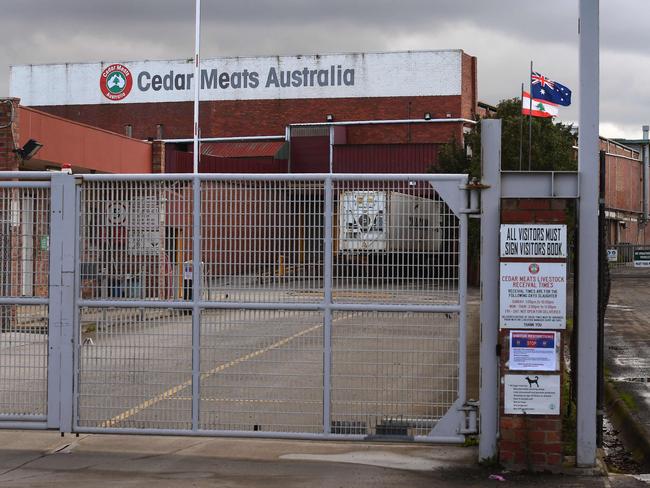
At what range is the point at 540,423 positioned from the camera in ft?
25.1

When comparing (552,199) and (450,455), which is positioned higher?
(552,199)

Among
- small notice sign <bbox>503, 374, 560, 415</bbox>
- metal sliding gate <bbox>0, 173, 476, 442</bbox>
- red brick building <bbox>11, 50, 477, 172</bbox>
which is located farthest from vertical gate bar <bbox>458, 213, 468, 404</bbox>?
red brick building <bbox>11, 50, 477, 172</bbox>

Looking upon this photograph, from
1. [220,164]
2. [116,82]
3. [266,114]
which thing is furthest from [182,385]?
[116,82]

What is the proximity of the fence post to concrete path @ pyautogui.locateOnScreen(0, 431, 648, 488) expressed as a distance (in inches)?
21.8

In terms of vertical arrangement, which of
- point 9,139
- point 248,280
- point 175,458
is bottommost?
point 175,458

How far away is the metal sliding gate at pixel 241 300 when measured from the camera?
7980 millimetres

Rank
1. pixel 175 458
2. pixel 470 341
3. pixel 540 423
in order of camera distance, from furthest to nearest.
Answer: pixel 470 341 → pixel 175 458 → pixel 540 423

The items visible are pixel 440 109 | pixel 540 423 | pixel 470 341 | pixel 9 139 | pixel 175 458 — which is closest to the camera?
pixel 540 423

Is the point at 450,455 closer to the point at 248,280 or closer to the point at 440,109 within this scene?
the point at 248,280

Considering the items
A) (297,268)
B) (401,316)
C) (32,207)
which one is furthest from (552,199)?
(32,207)

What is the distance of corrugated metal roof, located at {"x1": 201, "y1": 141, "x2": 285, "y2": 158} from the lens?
194 feet

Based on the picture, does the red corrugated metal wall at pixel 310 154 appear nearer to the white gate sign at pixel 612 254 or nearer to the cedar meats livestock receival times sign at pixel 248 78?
the cedar meats livestock receival times sign at pixel 248 78

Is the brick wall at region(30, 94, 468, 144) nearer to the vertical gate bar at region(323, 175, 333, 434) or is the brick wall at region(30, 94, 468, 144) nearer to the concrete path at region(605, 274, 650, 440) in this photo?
the concrete path at region(605, 274, 650, 440)

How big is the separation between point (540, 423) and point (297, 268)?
2413 millimetres
